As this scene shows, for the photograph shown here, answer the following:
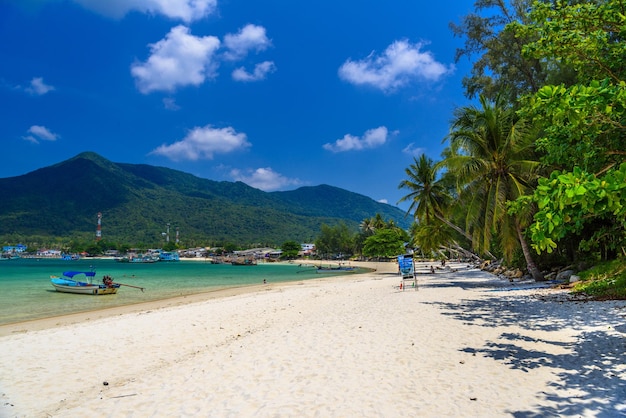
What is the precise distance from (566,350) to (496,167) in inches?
523

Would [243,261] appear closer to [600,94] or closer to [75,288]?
[75,288]

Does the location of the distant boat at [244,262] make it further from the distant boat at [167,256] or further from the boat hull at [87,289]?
the boat hull at [87,289]

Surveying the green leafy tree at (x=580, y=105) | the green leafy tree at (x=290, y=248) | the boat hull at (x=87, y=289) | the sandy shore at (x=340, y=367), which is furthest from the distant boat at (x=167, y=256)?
the green leafy tree at (x=580, y=105)

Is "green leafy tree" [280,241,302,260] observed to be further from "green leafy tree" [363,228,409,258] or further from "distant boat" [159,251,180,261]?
"green leafy tree" [363,228,409,258]

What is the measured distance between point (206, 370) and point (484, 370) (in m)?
4.65

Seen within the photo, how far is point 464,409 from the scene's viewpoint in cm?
417

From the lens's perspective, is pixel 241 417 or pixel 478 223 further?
pixel 478 223

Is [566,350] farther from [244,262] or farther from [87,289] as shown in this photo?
[244,262]

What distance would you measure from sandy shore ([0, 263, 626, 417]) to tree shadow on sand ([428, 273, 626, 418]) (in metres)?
0.03

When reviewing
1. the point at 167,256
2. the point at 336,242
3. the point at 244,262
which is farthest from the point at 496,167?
the point at 167,256

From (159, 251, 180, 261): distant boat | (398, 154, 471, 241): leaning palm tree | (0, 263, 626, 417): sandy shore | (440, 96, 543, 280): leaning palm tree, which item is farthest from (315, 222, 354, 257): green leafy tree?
(0, 263, 626, 417): sandy shore

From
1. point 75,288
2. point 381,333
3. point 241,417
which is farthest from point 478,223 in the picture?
point 75,288

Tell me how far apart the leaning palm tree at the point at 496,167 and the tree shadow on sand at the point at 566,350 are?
6366mm

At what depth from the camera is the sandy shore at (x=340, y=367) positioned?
446 centimetres
